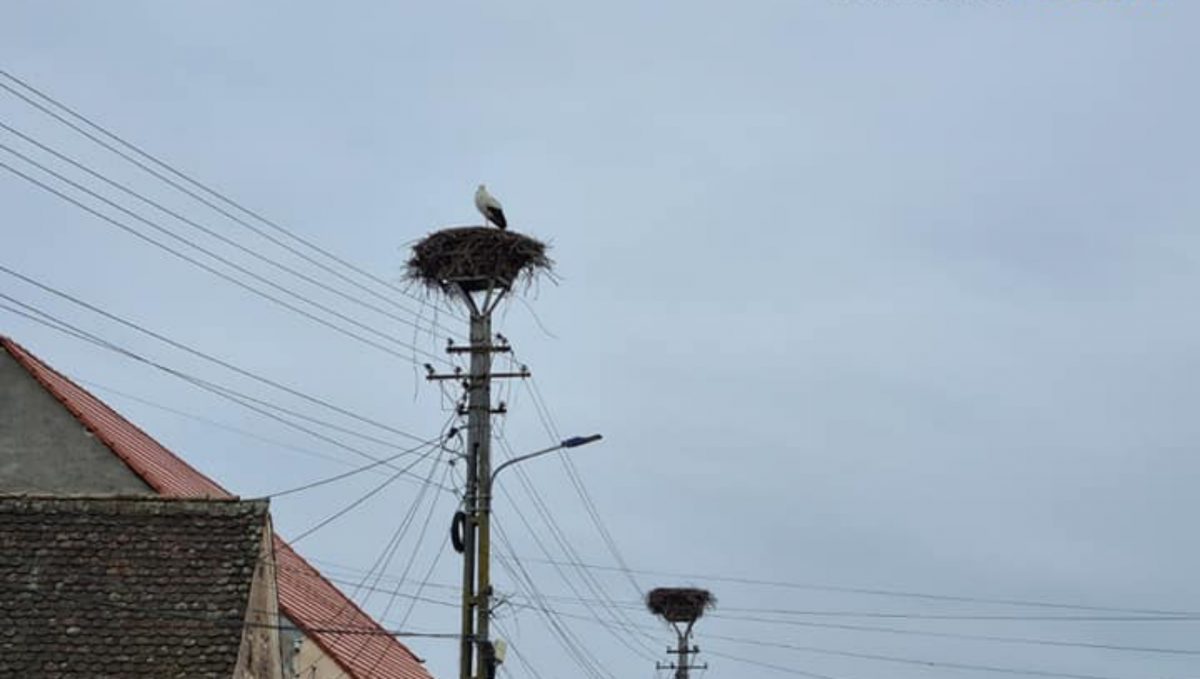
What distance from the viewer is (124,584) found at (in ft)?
77.5

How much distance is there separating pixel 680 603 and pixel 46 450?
22.2 metres

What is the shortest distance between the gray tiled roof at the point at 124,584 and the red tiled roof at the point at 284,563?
1.01m

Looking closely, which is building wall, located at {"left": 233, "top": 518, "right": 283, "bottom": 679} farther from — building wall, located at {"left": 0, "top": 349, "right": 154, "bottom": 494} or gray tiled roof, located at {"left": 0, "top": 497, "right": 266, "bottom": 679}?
building wall, located at {"left": 0, "top": 349, "right": 154, "bottom": 494}

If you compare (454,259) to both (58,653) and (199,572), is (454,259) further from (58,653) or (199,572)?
(58,653)

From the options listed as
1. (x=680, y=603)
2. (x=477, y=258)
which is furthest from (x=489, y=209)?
Answer: (x=680, y=603)

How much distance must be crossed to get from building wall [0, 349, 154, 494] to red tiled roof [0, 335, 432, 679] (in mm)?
181

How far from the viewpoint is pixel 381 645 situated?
4078 centimetres

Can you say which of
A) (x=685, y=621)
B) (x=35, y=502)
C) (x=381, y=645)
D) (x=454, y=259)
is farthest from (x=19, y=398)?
(x=685, y=621)

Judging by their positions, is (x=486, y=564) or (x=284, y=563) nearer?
(x=486, y=564)

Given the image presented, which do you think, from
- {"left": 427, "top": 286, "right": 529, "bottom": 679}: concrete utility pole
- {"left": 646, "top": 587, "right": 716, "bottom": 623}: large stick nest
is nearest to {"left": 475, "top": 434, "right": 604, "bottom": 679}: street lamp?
{"left": 427, "top": 286, "right": 529, "bottom": 679}: concrete utility pole

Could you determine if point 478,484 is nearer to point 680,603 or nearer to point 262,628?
point 262,628

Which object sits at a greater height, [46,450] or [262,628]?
[46,450]

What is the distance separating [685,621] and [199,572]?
26451 mm

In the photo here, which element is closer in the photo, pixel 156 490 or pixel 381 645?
pixel 156 490
